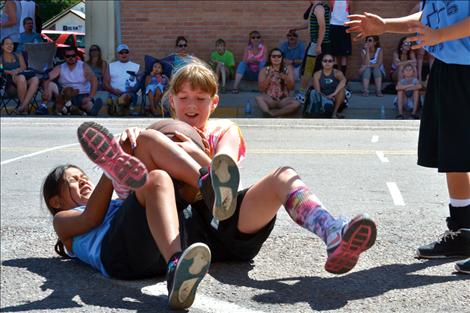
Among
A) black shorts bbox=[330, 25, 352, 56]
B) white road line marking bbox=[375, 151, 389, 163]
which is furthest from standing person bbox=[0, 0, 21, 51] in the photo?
white road line marking bbox=[375, 151, 389, 163]

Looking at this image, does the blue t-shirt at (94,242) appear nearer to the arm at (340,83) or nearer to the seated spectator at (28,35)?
the arm at (340,83)

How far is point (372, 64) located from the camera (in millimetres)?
18312

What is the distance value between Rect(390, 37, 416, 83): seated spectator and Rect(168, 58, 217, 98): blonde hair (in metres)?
11.4

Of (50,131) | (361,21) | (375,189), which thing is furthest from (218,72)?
(361,21)

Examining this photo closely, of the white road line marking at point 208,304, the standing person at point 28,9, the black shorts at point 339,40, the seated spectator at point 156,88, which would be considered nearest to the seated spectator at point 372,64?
the black shorts at point 339,40

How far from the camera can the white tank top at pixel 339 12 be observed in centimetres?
1725

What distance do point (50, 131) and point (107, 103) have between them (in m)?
3.82

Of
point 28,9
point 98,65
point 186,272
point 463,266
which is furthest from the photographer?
point 28,9

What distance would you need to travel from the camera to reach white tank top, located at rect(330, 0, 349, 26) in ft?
56.6

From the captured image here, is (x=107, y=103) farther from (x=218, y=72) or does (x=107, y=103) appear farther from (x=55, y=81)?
(x=218, y=72)

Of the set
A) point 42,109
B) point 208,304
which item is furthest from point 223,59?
point 208,304

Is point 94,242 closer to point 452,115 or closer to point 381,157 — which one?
point 452,115

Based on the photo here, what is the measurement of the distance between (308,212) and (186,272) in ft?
2.46

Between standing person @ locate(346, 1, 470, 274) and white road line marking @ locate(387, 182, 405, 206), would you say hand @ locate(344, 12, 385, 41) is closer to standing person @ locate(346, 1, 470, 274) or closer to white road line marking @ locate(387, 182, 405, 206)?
standing person @ locate(346, 1, 470, 274)
